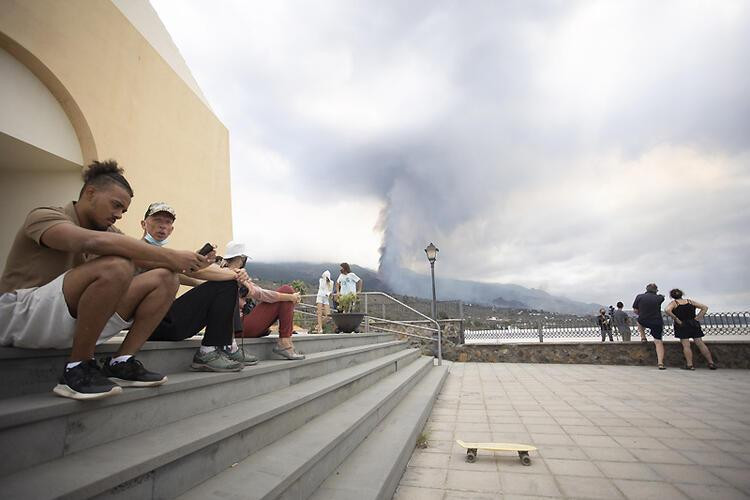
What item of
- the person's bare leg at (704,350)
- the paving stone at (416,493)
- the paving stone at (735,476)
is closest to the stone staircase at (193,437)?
the paving stone at (416,493)

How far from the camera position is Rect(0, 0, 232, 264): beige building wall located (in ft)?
12.6

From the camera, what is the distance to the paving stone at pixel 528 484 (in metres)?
2.47

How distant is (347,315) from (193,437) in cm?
567

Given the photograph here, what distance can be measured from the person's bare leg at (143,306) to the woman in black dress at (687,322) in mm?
9746

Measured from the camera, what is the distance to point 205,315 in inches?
102

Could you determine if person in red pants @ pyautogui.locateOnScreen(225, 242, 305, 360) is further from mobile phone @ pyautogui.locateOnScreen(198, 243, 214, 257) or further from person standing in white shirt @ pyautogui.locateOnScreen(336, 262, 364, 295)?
person standing in white shirt @ pyautogui.locateOnScreen(336, 262, 364, 295)

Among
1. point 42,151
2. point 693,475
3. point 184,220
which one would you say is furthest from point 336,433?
point 184,220

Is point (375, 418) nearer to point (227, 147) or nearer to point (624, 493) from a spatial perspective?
point (624, 493)

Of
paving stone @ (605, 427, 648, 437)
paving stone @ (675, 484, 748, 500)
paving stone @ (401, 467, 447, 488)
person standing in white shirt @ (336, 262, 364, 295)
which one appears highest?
person standing in white shirt @ (336, 262, 364, 295)

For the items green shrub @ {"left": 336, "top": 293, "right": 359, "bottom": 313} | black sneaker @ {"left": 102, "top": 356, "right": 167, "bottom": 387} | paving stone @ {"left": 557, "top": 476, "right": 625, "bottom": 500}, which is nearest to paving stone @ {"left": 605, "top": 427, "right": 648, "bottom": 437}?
paving stone @ {"left": 557, "top": 476, "right": 625, "bottom": 500}

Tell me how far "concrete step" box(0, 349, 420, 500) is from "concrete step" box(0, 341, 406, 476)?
0.13 feet

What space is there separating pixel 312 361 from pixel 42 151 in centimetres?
379

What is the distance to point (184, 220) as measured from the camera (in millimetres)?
6070

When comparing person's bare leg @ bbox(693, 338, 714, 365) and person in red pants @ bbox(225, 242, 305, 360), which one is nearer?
person in red pants @ bbox(225, 242, 305, 360)
